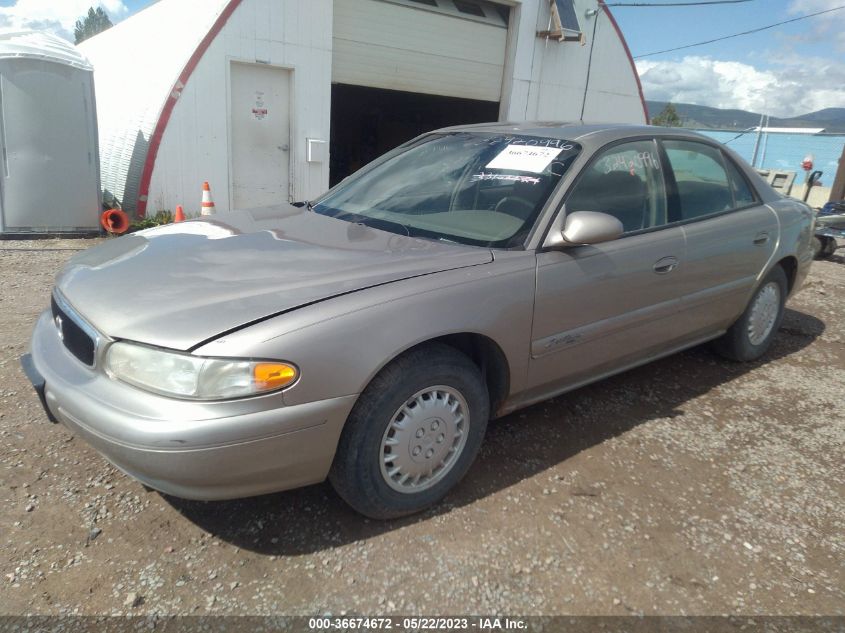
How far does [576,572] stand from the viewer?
2.26m

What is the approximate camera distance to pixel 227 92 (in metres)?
8.43

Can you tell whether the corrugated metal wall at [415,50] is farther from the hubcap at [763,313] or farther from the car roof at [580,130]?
the hubcap at [763,313]

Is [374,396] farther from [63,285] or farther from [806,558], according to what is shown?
[806,558]

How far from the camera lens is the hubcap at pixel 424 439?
2357 millimetres

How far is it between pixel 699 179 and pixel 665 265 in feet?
2.76

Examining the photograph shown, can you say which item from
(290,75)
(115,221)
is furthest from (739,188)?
(115,221)

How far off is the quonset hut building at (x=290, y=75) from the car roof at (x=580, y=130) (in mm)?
5861

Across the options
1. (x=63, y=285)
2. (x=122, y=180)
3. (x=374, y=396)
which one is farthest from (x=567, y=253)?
(x=122, y=180)

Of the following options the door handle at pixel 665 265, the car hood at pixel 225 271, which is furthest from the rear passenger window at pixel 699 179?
the car hood at pixel 225 271

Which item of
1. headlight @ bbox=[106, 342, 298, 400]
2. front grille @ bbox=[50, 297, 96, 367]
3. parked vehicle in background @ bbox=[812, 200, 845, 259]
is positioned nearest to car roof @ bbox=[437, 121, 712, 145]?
headlight @ bbox=[106, 342, 298, 400]

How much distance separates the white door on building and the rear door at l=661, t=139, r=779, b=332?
6293 millimetres

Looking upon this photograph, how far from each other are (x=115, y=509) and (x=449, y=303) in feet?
5.26

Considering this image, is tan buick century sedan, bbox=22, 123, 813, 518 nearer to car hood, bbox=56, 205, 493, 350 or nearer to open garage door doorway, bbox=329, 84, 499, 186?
car hood, bbox=56, 205, 493, 350

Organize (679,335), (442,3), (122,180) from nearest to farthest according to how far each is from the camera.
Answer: (679,335) → (122,180) → (442,3)
